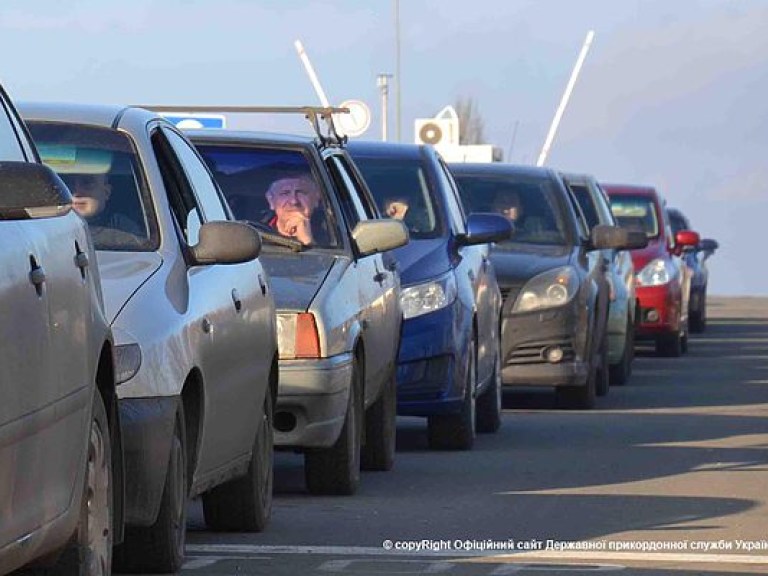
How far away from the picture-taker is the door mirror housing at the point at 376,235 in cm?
1328

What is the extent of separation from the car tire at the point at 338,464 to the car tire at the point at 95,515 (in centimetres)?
459

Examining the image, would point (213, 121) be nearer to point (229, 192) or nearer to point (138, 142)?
point (229, 192)

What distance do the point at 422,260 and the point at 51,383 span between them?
9.34 meters

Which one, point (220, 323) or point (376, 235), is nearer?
point (220, 323)

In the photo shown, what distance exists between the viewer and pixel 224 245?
9617mm

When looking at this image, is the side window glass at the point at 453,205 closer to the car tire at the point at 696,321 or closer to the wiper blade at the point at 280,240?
the wiper blade at the point at 280,240

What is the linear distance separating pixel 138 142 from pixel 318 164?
3.69 m

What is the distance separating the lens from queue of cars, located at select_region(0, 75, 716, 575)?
688 centimetres

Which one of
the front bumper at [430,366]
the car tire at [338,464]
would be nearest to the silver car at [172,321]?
the car tire at [338,464]

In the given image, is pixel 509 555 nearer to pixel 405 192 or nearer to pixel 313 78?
pixel 405 192

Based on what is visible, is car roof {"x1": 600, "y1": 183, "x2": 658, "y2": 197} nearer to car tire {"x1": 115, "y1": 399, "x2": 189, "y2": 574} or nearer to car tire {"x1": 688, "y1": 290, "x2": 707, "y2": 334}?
car tire {"x1": 688, "y1": 290, "x2": 707, "y2": 334}

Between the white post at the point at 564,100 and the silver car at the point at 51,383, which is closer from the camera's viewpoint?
the silver car at the point at 51,383

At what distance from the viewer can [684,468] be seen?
14461 mm

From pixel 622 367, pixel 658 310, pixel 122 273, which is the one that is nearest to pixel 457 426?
pixel 122 273
